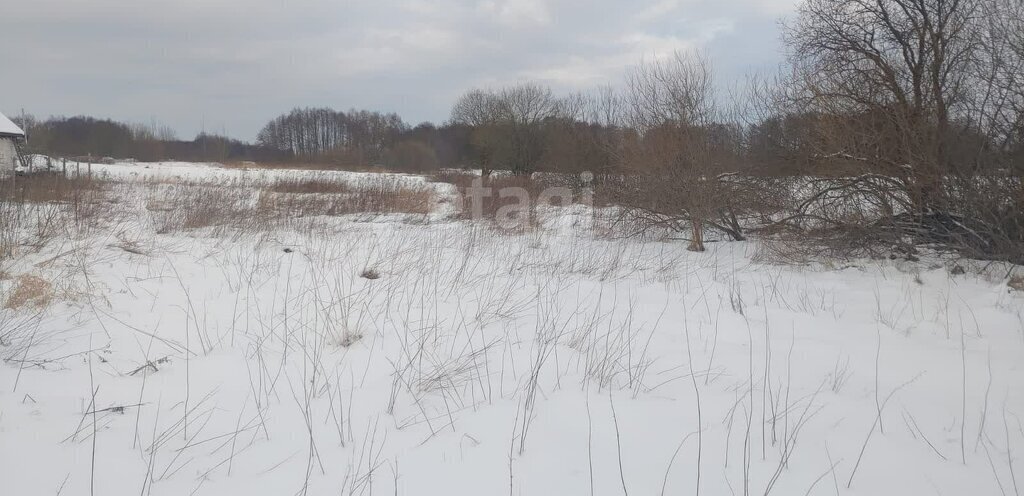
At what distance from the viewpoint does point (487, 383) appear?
8.53 feet

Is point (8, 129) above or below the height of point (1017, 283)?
above

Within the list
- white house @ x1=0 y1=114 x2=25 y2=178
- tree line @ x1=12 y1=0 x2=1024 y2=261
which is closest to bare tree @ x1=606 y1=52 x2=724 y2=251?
tree line @ x1=12 y1=0 x2=1024 y2=261

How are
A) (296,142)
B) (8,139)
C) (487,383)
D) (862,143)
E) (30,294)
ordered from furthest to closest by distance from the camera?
(296,142) < (8,139) < (862,143) < (30,294) < (487,383)

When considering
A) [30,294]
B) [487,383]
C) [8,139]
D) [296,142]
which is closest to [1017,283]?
[487,383]

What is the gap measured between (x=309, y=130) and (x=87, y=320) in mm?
67546

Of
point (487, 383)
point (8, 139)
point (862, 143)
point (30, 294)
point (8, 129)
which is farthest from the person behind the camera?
point (8, 139)

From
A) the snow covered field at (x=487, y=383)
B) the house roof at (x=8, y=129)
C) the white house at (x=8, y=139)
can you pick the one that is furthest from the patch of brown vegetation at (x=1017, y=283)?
the house roof at (x=8, y=129)

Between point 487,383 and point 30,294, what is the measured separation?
3.20 m

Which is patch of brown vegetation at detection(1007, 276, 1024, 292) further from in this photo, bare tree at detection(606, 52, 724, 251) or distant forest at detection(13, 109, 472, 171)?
distant forest at detection(13, 109, 472, 171)

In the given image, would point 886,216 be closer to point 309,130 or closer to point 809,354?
point 809,354

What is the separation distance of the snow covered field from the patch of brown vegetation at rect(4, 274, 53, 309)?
2 cm

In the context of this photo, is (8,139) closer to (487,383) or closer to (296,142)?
(487,383)

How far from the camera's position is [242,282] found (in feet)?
14.5

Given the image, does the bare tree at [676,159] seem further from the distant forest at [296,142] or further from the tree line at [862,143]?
the distant forest at [296,142]
